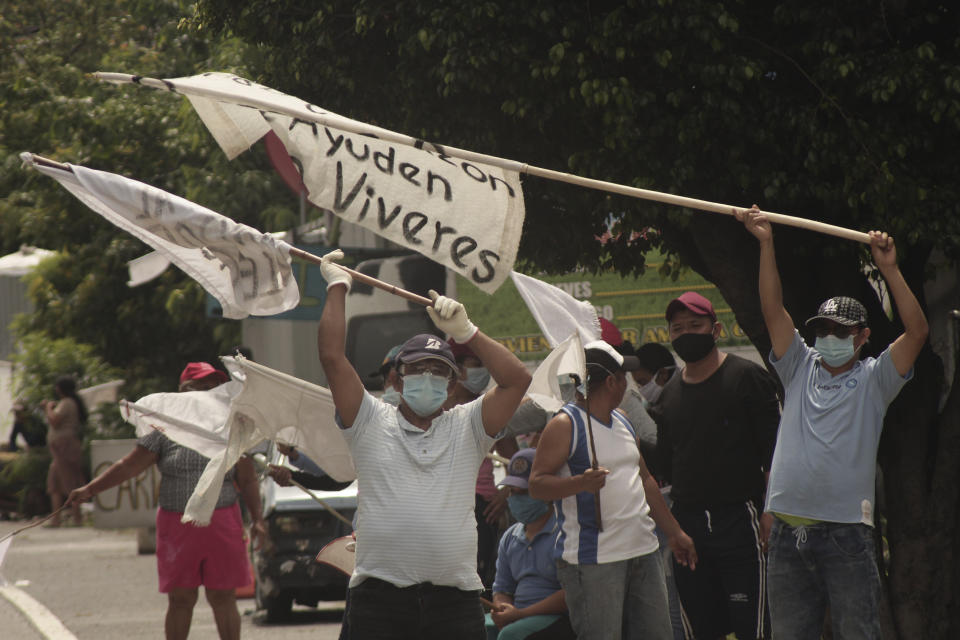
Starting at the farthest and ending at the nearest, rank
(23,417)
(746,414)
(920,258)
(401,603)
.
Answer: (23,417) → (920,258) → (746,414) → (401,603)

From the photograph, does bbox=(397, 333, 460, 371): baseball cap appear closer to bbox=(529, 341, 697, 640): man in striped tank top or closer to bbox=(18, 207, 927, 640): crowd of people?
bbox=(18, 207, 927, 640): crowd of people

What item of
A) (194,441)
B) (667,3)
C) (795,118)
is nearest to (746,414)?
(795,118)

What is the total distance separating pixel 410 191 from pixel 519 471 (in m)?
2.28

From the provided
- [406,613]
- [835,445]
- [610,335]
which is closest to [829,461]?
[835,445]

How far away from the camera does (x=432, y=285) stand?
49.1 ft

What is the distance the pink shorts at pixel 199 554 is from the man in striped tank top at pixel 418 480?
3459 millimetres

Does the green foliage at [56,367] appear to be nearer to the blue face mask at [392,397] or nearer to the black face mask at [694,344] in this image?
the blue face mask at [392,397]

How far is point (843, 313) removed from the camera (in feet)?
20.8

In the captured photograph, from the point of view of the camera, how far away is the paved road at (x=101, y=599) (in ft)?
36.5

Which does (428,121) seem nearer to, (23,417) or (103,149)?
(103,149)

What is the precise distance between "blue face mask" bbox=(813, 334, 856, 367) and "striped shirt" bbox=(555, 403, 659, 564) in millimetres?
1018

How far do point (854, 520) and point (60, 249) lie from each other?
21.7 meters

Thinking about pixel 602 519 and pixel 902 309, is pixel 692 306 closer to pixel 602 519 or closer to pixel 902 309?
pixel 602 519

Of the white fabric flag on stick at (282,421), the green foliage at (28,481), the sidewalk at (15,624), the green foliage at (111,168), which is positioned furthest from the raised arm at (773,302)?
the green foliage at (28,481)
